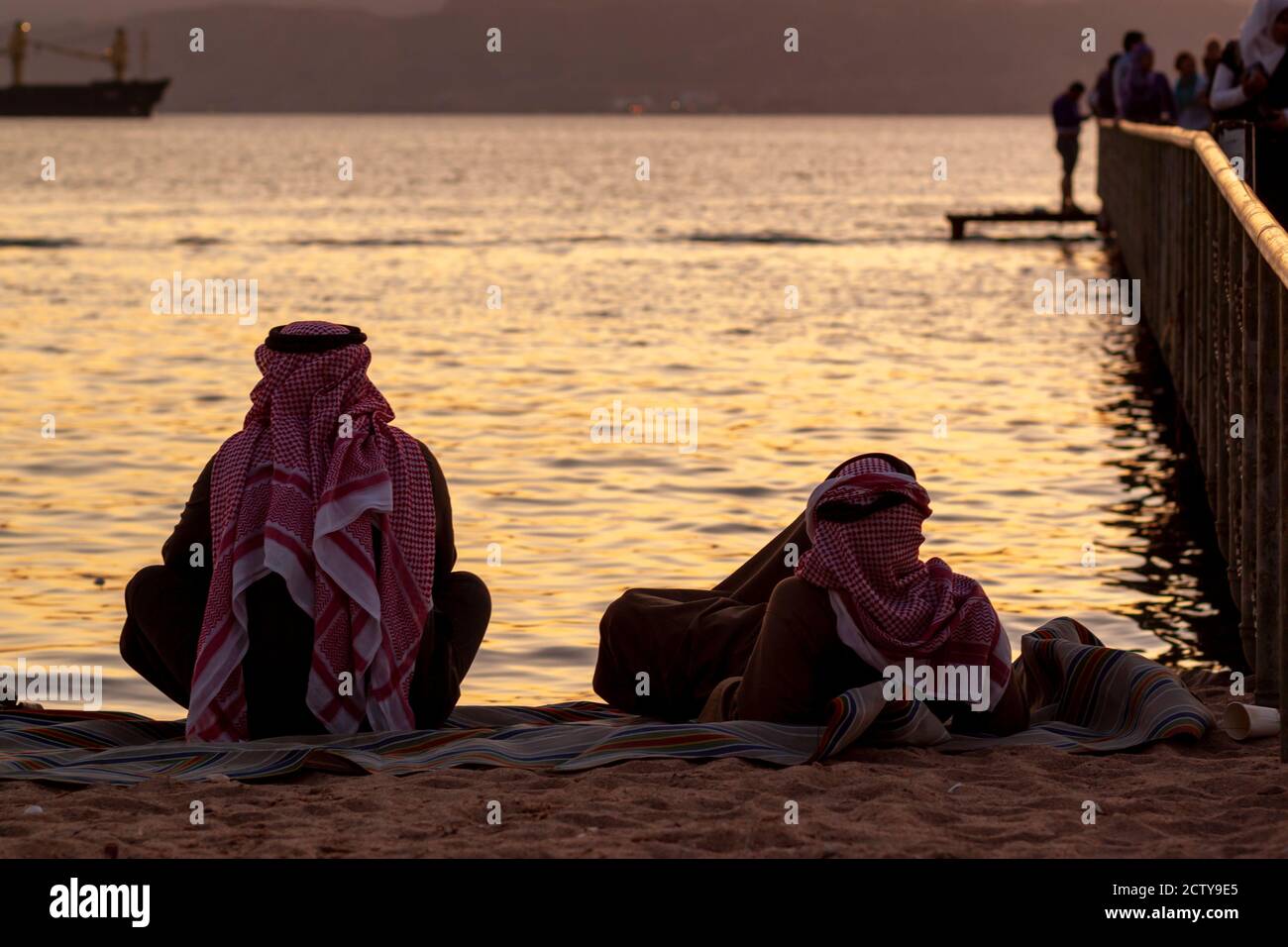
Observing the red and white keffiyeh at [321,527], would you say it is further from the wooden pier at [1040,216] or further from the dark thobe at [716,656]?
the wooden pier at [1040,216]

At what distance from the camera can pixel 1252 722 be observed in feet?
19.1

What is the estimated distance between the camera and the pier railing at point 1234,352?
6.29 m

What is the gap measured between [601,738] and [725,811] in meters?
0.85

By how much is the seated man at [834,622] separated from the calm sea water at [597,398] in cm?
161

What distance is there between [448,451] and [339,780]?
8.37 m

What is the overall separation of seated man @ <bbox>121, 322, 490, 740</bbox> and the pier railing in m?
2.35

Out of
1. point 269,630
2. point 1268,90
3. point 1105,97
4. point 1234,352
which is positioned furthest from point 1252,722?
point 1105,97

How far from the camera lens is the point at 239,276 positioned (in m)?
29.6

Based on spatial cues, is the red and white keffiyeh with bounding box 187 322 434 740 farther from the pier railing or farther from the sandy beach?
the pier railing

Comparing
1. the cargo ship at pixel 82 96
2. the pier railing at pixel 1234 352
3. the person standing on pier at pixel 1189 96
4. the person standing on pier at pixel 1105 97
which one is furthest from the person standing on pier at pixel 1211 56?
the cargo ship at pixel 82 96

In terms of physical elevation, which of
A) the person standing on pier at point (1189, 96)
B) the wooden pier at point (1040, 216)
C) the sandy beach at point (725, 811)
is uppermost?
the person standing on pier at point (1189, 96)

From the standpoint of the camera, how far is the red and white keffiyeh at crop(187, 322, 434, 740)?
18.9 ft

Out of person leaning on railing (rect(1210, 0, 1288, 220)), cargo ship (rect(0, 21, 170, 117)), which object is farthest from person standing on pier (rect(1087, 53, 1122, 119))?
cargo ship (rect(0, 21, 170, 117))
